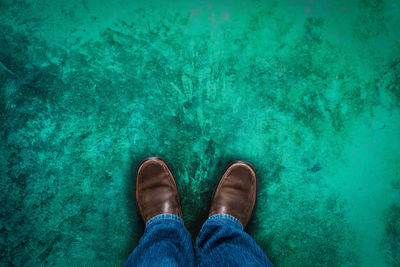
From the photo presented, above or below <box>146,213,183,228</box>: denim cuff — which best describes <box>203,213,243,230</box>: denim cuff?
below

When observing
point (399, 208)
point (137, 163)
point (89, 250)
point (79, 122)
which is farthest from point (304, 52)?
point (89, 250)

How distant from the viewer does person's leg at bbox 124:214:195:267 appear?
2.50 feet

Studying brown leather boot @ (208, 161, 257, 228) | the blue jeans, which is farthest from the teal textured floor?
the blue jeans

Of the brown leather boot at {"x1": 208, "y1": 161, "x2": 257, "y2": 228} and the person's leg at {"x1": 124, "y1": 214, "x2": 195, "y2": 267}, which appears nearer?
the person's leg at {"x1": 124, "y1": 214, "x2": 195, "y2": 267}

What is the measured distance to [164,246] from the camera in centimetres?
82

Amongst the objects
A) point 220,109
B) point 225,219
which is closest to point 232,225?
point 225,219

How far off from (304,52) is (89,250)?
1.45 metres

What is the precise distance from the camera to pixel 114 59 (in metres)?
1.12

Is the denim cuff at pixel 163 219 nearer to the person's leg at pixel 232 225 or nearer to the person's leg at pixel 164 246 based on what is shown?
the person's leg at pixel 164 246

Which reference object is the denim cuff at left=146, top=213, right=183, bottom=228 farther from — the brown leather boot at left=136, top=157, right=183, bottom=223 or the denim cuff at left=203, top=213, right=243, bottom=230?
the denim cuff at left=203, top=213, right=243, bottom=230

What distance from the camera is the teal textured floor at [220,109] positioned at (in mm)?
1097

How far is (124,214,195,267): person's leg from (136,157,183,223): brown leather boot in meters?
0.05

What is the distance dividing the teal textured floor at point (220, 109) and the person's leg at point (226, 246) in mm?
151

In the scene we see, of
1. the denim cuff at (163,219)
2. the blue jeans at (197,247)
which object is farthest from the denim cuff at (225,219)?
the denim cuff at (163,219)
